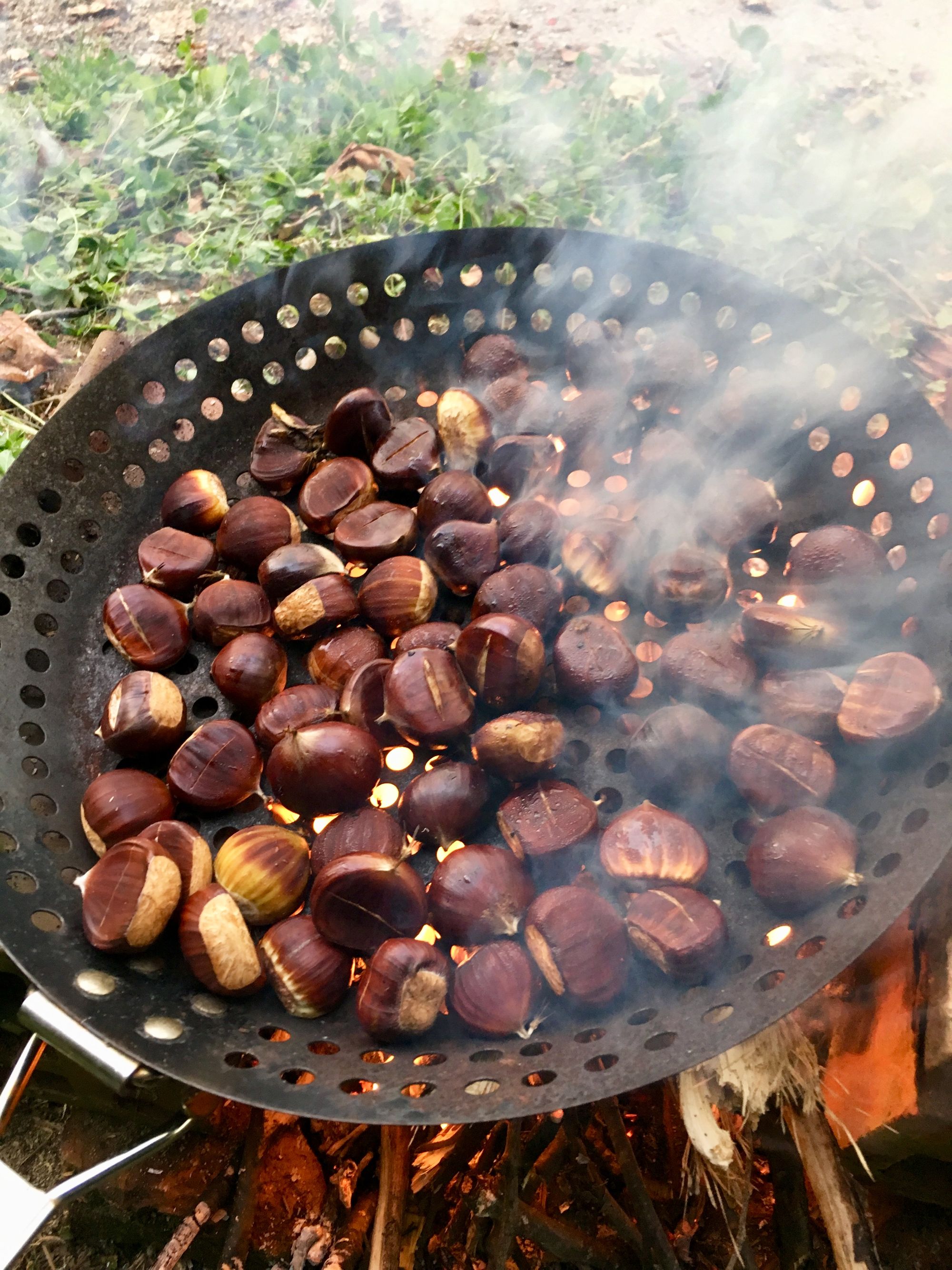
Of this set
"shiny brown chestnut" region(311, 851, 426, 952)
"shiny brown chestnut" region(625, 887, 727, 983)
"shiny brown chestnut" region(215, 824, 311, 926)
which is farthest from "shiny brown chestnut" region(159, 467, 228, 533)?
"shiny brown chestnut" region(625, 887, 727, 983)

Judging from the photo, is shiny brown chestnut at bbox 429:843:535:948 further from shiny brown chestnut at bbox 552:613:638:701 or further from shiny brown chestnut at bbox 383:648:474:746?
shiny brown chestnut at bbox 552:613:638:701

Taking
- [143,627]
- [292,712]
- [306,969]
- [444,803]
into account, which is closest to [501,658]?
[444,803]

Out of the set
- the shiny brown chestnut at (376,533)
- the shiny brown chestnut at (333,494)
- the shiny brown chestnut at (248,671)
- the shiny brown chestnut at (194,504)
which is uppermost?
the shiny brown chestnut at (194,504)

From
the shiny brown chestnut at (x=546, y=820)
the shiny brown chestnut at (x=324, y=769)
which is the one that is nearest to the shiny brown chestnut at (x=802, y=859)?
the shiny brown chestnut at (x=546, y=820)

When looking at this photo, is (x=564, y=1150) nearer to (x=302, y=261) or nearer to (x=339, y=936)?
(x=339, y=936)

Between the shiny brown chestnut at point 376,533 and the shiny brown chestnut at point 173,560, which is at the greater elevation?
the shiny brown chestnut at point 173,560

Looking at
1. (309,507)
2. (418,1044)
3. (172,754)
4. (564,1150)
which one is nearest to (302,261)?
(309,507)

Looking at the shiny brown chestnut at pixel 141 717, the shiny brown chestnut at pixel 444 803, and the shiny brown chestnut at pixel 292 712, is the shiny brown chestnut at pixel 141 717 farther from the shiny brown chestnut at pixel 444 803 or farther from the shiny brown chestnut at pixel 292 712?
the shiny brown chestnut at pixel 444 803
